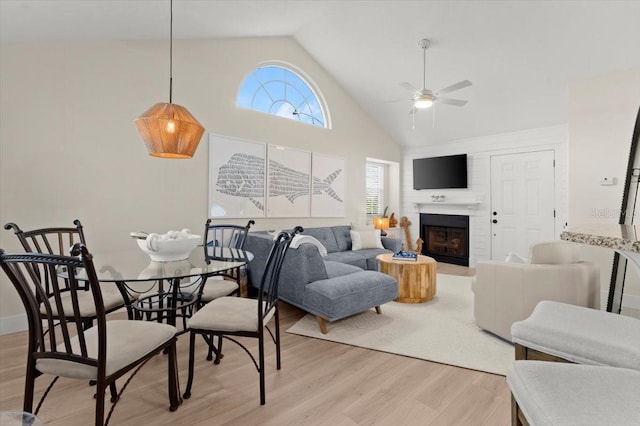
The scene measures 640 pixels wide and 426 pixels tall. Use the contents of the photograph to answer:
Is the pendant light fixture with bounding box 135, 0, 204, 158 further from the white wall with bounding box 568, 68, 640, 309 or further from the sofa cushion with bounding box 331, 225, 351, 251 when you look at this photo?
the white wall with bounding box 568, 68, 640, 309

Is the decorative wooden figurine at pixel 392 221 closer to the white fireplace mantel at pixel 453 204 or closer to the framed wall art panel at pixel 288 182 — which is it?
the white fireplace mantel at pixel 453 204

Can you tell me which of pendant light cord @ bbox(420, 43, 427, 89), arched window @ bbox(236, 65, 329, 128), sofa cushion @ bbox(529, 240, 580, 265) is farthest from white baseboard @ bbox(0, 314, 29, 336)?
pendant light cord @ bbox(420, 43, 427, 89)

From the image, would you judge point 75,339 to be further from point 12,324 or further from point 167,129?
point 12,324

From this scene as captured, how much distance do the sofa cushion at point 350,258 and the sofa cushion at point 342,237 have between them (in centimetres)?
36

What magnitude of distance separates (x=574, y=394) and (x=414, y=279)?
2963mm

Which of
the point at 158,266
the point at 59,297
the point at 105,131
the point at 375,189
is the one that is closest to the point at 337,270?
the point at 158,266

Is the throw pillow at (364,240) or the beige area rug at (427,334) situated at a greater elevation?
the throw pillow at (364,240)

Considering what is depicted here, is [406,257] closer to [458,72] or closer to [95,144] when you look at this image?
[458,72]

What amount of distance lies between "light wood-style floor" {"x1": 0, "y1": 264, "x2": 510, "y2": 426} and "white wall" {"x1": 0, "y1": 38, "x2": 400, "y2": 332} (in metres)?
1.27

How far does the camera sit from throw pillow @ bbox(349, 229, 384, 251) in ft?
16.8

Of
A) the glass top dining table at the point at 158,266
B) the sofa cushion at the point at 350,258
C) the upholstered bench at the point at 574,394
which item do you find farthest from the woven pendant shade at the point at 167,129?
the sofa cushion at the point at 350,258

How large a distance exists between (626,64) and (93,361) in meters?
5.59

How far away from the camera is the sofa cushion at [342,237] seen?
512 centimetres

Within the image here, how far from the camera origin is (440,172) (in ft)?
21.2
